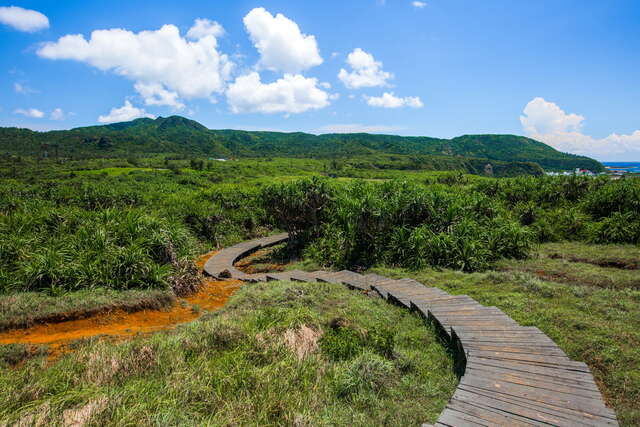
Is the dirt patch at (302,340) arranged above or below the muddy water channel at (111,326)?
above

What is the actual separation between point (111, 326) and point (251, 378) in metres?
4.09

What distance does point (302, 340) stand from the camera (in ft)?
14.7

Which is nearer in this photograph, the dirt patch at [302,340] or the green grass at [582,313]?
the green grass at [582,313]

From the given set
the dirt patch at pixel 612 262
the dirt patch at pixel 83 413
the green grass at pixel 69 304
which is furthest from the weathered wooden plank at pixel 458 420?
the dirt patch at pixel 612 262

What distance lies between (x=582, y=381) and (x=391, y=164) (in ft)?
274

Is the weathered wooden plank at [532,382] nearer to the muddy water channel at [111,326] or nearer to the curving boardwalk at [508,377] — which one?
the curving boardwalk at [508,377]

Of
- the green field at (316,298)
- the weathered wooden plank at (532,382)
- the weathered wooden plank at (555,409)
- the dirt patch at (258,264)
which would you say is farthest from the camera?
the dirt patch at (258,264)

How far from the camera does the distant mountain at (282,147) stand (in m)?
106

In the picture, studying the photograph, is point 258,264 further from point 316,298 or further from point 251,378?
point 251,378

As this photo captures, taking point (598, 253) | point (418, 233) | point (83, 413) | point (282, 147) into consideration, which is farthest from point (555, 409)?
point (282, 147)

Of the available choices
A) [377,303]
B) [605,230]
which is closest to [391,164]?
[605,230]

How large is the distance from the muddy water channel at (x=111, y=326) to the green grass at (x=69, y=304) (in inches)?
4.7

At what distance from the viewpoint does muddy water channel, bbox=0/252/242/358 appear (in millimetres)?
5371

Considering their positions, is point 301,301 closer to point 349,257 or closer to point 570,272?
point 349,257
